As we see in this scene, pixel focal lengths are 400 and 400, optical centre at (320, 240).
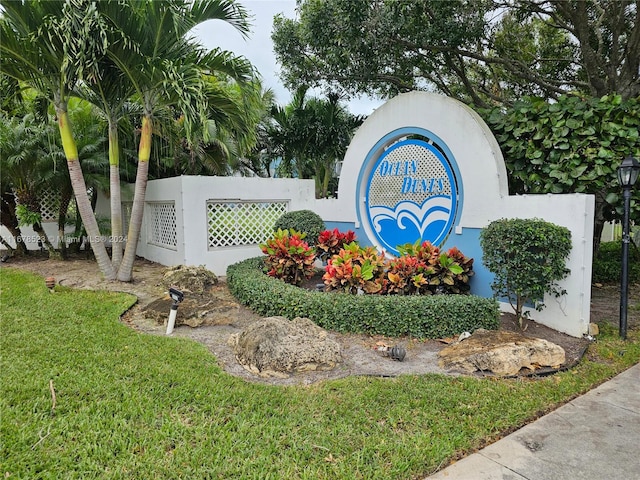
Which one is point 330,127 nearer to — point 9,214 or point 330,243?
point 330,243

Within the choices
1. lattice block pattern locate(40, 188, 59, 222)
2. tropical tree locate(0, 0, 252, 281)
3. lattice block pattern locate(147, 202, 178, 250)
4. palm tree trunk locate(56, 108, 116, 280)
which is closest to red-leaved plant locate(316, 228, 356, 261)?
tropical tree locate(0, 0, 252, 281)

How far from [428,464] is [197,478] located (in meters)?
1.35

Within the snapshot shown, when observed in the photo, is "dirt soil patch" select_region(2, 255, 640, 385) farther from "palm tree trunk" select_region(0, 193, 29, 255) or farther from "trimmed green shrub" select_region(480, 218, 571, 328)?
"palm tree trunk" select_region(0, 193, 29, 255)

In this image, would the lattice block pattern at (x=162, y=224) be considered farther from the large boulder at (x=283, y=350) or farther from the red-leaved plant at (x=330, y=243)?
the large boulder at (x=283, y=350)

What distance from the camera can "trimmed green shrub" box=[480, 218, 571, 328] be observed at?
449 centimetres

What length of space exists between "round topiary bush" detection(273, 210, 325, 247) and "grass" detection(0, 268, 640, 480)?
12.5 feet

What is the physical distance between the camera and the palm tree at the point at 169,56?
576cm

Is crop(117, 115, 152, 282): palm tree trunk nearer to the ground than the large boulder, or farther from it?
farther from it

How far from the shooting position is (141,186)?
7.06 metres

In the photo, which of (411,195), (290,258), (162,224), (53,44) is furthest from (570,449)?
(162,224)

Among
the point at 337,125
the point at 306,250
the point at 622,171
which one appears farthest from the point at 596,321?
the point at 337,125

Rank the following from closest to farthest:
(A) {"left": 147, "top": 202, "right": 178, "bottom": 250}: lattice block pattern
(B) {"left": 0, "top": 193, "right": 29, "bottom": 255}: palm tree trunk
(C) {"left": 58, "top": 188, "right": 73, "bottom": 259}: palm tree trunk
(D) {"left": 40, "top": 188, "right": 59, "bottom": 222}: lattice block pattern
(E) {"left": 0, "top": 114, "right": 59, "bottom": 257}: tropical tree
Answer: (E) {"left": 0, "top": 114, "right": 59, "bottom": 257}: tropical tree → (A) {"left": 147, "top": 202, "right": 178, "bottom": 250}: lattice block pattern → (C) {"left": 58, "top": 188, "right": 73, "bottom": 259}: palm tree trunk → (B) {"left": 0, "top": 193, "right": 29, "bottom": 255}: palm tree trunk → (D) {"left": 40, "top": 188, "right": 59, "bottom": 222}: lattice block pattern

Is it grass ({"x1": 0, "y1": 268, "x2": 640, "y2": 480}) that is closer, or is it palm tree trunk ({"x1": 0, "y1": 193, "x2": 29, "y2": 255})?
grass ({"x1": 0, "y1": 268, "x2": 640, "y2": 480})

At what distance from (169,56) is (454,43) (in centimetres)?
520
